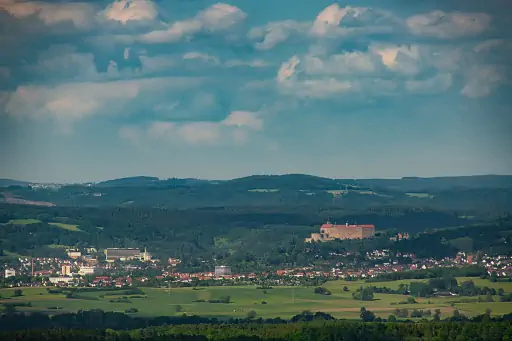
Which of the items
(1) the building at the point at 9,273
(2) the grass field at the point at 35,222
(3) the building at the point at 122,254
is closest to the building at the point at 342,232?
(3) the building at the point at 122,254

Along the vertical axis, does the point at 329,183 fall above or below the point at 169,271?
above

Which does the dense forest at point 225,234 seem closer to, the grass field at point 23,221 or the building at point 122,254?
the grass field at point 23,221

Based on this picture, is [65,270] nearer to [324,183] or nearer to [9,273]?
[9,273]

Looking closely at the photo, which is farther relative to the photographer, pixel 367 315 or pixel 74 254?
pixel 74 254

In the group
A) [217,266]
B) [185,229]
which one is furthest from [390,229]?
[217,266]

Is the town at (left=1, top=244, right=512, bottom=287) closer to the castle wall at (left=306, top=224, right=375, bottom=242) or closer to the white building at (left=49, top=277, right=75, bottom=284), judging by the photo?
the white building at (left=49, top=277, right=75, bottom=284)

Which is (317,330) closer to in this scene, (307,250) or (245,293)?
(245,293)

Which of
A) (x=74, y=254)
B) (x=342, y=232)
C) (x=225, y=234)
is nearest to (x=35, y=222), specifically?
(x=74, y=254)
